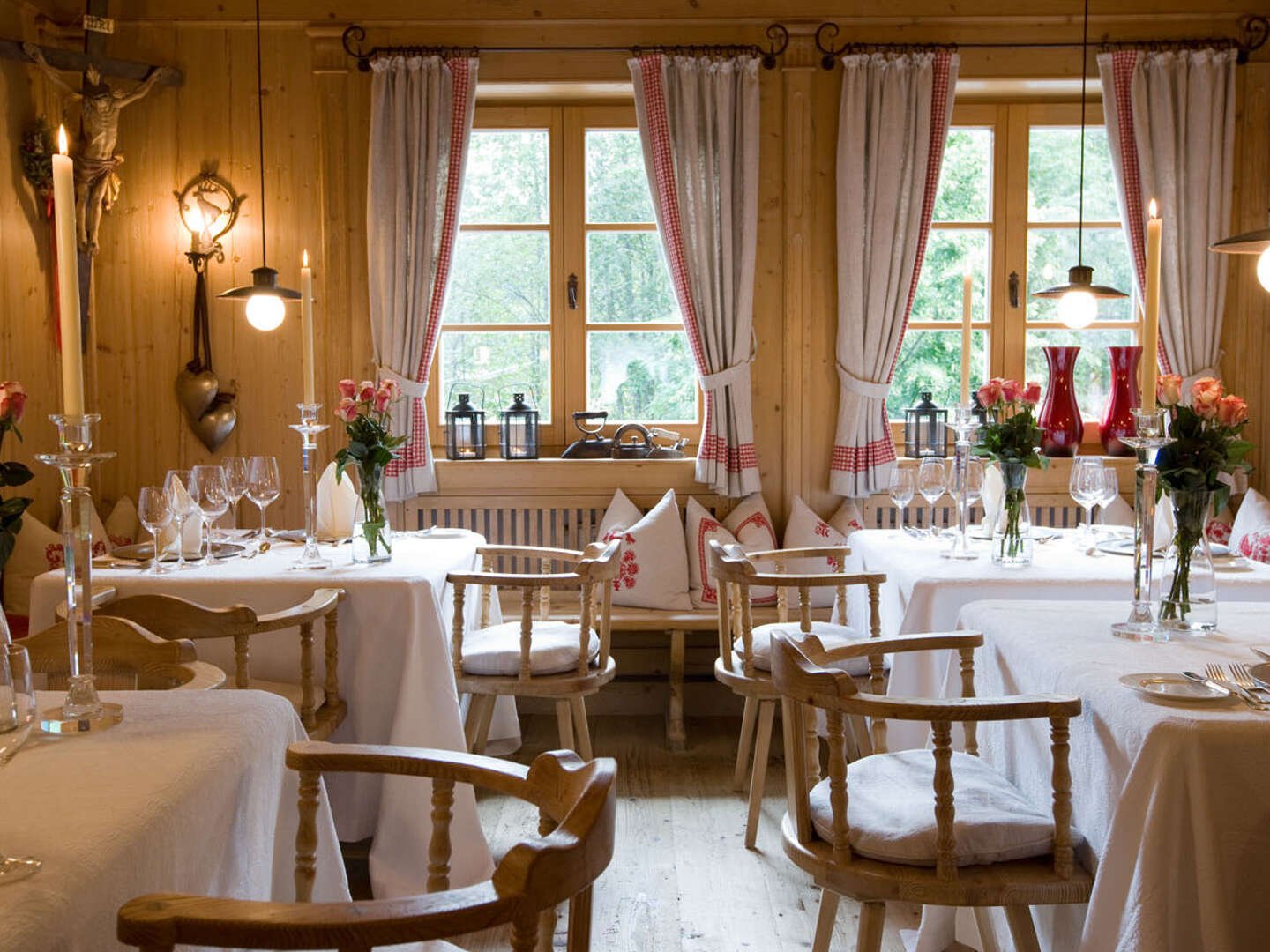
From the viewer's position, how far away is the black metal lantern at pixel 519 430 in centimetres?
477

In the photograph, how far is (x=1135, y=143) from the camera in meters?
4.61

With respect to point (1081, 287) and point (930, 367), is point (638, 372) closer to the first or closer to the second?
point (930, 367)

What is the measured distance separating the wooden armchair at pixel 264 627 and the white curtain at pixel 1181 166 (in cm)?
346

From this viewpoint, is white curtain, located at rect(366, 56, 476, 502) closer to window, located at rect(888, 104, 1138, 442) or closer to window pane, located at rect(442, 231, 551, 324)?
window pane, located at rect(442, 231, 551, 324)

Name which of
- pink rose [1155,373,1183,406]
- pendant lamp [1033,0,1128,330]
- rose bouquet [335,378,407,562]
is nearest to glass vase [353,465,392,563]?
rose bouquet [335,378,407,562]

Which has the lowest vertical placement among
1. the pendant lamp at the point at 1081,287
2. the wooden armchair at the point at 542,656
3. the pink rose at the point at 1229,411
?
the wooden armchair at the point at 542,656

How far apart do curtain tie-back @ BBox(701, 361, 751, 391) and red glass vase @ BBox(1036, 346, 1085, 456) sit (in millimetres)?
1166

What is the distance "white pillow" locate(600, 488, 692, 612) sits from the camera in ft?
14.4

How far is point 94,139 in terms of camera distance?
4500 millimetres

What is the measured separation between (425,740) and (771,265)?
102 inches

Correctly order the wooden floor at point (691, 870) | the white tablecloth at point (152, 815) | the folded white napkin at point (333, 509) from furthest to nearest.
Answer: the folded white napkin at point (333, 509), the wooden floor at point (691, 870), the white tablecloth at point (152, 815)

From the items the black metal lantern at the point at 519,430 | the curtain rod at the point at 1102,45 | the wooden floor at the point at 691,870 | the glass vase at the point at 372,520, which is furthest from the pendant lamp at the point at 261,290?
the curtain rod at the point at 1102,45

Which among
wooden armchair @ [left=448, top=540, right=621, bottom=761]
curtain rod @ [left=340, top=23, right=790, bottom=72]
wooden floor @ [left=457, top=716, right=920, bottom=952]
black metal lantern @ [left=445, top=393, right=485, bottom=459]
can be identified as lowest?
wooden floor @ [left=457, top=716, right=920, bottom=952]

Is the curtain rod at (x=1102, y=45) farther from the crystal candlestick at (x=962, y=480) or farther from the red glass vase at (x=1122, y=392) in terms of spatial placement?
the crystal candlestick at (x=962, y=480)
